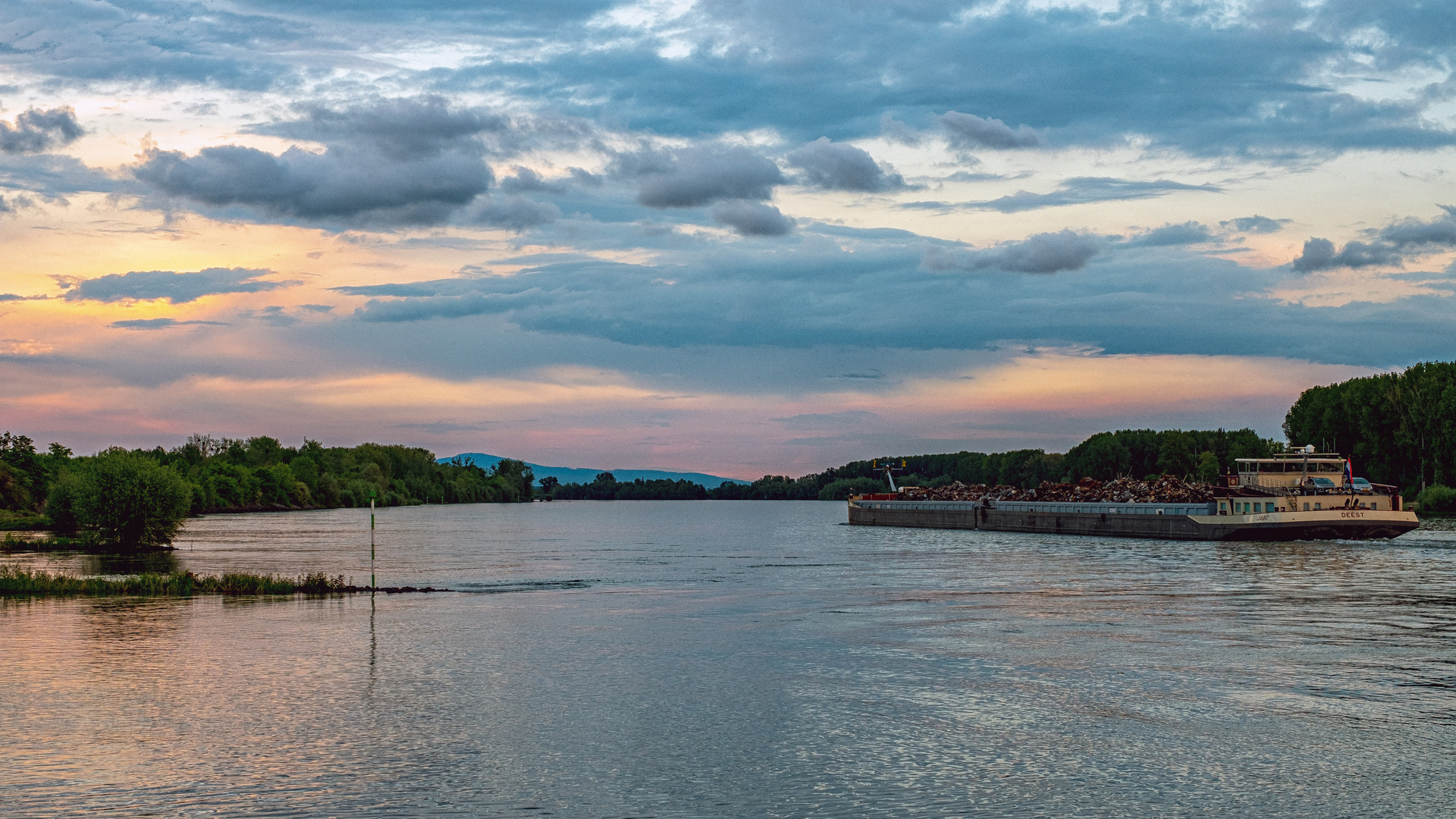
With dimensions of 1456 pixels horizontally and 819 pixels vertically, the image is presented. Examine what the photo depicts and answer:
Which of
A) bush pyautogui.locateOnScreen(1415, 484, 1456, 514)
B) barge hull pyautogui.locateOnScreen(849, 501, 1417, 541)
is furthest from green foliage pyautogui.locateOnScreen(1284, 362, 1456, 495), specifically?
barge hull pyautogui.locateOnScreen(849, 501, 1417, 541)

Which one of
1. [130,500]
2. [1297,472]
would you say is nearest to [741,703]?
[130,500]

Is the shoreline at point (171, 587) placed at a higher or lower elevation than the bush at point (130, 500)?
lower

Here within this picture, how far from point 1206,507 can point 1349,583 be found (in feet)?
150

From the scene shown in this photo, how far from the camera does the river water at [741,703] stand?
17.7 meters

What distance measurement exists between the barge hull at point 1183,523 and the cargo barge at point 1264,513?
0.07 metres

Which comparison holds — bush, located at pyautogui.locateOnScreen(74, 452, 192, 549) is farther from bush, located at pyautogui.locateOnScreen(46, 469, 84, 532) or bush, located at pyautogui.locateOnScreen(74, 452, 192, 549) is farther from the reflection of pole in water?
the reflection of pole in water

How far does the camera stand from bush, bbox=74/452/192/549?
80562mm

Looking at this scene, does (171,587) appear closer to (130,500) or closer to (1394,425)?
(130,500)

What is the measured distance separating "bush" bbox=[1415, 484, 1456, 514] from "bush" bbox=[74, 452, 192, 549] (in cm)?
13607

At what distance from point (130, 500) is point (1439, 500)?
141 m

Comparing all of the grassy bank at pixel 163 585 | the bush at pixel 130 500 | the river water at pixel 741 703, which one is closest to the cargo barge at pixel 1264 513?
the river water at pixel 741 703

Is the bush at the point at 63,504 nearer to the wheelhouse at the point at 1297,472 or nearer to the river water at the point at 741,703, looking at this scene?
the river water at the point at 741,703

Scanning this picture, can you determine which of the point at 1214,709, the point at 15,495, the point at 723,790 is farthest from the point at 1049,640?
the point at 15,495

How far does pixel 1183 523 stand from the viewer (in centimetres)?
9850
